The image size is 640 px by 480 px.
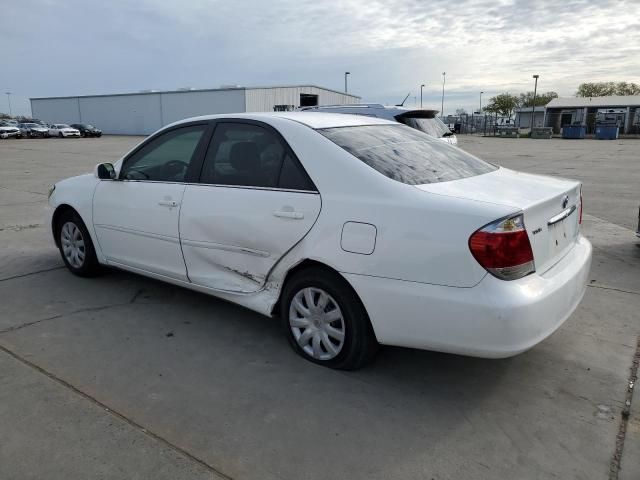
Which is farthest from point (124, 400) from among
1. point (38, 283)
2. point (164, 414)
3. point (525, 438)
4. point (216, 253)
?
point (38, 283)

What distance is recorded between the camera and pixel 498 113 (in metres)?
73.4

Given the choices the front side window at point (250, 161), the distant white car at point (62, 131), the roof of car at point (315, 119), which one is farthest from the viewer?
the distant white car at point (62, 131)

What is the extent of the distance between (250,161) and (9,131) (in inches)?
1868

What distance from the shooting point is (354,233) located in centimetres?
309

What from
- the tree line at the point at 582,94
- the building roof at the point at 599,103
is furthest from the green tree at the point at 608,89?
the building roof at the point at 599,103

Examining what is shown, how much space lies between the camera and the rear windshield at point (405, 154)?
328 cm

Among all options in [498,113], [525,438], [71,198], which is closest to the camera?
[525,438]

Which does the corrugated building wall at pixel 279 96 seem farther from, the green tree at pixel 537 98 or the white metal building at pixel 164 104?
the green tree at pixel 537 98

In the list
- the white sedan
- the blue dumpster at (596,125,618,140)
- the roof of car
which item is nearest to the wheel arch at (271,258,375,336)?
the white sedan

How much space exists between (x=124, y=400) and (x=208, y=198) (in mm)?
1480

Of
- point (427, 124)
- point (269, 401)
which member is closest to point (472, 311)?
point (269, 401)

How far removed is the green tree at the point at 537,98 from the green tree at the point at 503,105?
5.21 meters

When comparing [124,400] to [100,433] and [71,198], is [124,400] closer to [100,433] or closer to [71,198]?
[100,433]

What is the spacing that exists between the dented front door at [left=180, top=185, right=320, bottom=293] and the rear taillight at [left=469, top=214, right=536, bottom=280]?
0.99 m
